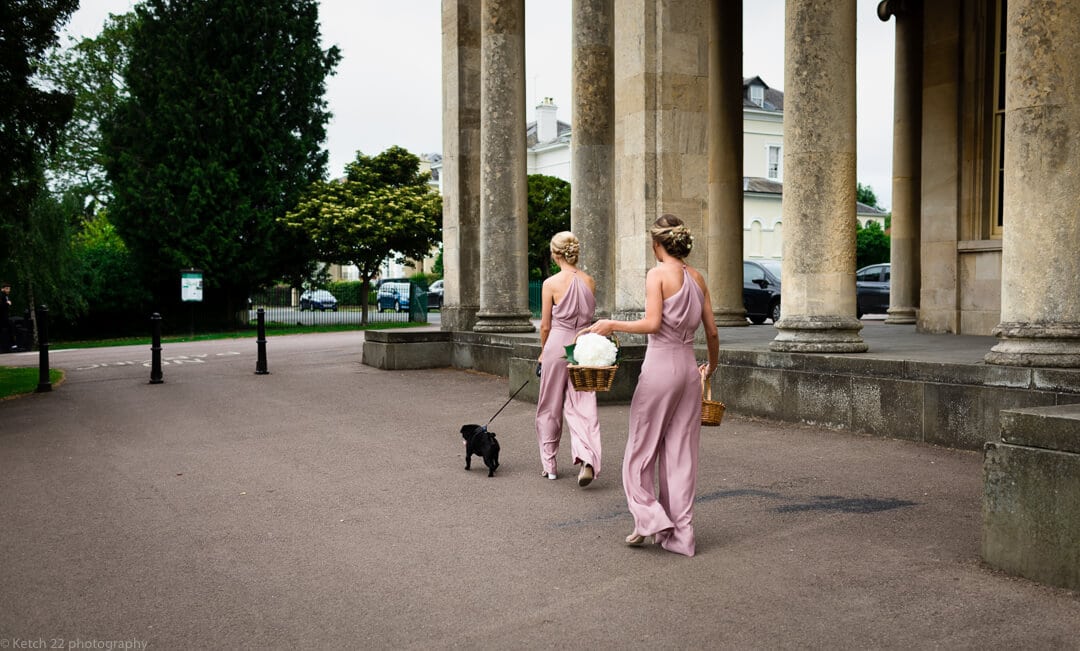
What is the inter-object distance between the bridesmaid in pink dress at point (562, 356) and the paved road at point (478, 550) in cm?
40

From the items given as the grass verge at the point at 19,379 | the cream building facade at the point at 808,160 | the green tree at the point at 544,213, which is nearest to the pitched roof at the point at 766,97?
the green tree at the point at 544,213

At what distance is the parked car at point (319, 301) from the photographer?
49.9 metres

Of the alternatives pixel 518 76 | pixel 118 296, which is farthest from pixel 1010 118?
pixel 118 296

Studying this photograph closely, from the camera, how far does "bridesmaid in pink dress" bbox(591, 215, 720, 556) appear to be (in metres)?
5.52

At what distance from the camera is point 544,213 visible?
48.9 meters

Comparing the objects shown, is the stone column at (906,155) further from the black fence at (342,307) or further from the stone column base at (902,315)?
the black fence at (342,307)

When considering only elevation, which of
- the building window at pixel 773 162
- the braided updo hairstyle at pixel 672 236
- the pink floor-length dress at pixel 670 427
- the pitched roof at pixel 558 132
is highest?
the pitched roof at pixel 558 132

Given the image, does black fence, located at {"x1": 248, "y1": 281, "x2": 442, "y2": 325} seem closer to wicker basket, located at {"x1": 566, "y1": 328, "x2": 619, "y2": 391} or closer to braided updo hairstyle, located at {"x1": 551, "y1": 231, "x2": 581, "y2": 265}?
braided updo hairstyle, located at {"x1": 551, "y1": 231, "x2": 581, "y2": 265}

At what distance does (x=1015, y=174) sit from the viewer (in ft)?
27.0

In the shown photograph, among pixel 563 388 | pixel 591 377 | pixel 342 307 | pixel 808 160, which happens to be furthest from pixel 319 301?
pixel 591 377

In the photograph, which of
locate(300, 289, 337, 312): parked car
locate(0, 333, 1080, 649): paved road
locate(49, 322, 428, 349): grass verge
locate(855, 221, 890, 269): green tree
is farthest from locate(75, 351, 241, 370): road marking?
locate(855, 221, 890, 269): green tree

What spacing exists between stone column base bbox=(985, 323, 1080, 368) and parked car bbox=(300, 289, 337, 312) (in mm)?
43596

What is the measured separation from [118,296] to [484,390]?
94.0ft

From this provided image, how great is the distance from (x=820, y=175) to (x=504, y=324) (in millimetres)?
7675
